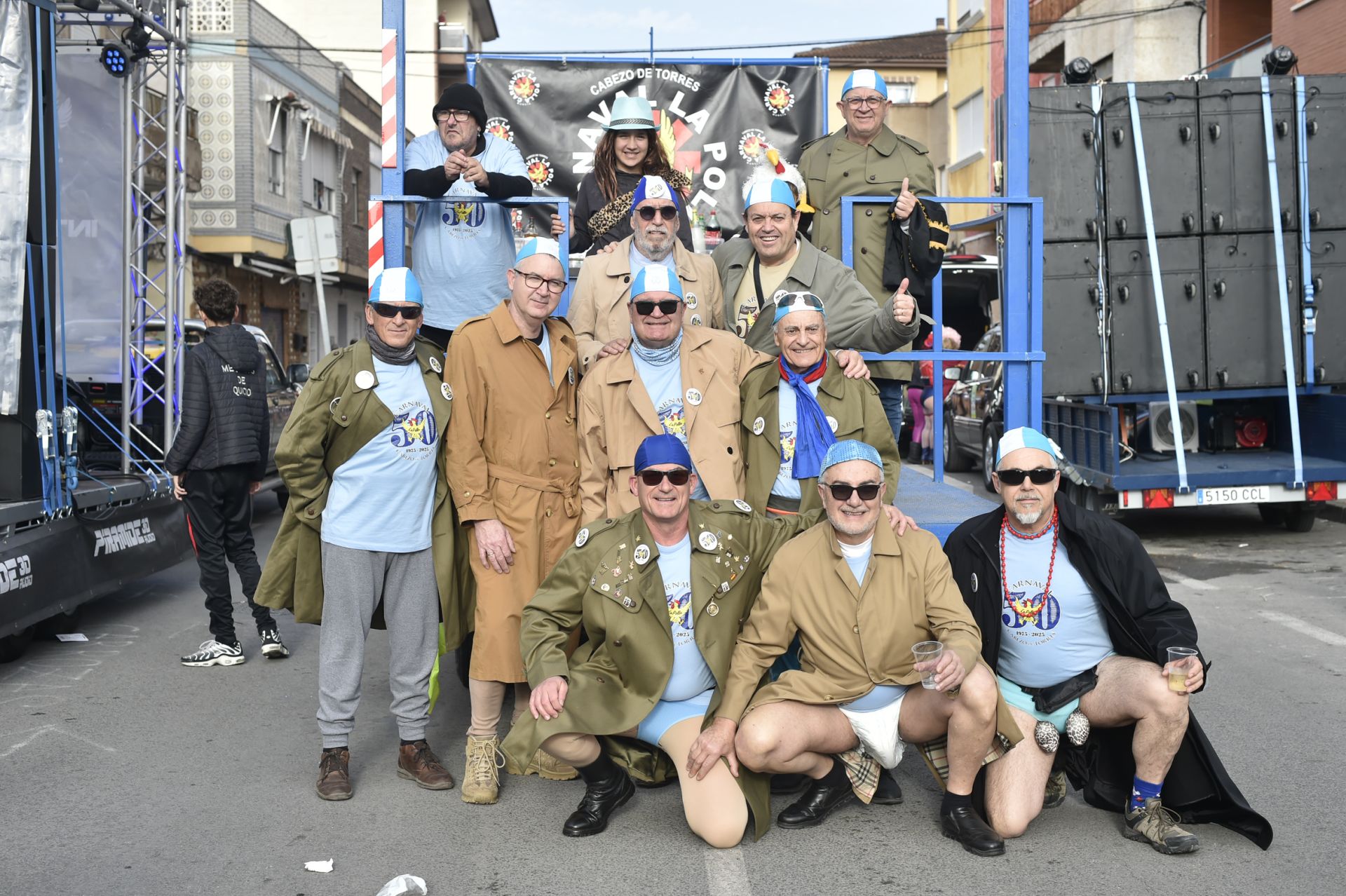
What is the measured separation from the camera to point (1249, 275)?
10.9m

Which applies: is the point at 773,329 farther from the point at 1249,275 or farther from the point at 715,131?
the point at 1249,275

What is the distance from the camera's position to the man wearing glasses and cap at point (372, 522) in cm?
512

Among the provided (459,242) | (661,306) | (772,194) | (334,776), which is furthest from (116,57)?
(334,776)

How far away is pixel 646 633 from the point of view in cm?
480

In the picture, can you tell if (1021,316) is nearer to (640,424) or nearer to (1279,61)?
(640,424)

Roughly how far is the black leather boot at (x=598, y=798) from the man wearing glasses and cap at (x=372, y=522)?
718mm

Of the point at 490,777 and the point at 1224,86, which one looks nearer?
the point at 490,777

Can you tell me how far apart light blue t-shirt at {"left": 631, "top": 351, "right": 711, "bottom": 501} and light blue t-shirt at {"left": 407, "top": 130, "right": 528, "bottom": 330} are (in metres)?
1.52

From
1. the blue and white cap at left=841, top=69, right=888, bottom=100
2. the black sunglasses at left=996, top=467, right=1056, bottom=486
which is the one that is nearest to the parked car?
the blue and white cap at left=841, top=69, right=888, bottom=100

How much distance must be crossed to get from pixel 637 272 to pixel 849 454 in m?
1.61

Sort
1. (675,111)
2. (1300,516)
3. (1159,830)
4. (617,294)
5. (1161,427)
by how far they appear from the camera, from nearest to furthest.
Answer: (1159,830) < (617,294) < (675,111) < (1161,427) < (1300,516)

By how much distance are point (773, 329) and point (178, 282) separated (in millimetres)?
6462

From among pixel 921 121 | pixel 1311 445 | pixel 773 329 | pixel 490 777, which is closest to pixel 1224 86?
pixel 1311 445

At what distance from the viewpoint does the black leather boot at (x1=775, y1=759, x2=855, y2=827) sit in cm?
479
